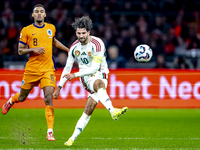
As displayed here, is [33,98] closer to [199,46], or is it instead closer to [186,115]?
[186,115]

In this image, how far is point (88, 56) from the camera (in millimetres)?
6461

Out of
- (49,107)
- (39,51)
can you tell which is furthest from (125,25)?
(49,107)

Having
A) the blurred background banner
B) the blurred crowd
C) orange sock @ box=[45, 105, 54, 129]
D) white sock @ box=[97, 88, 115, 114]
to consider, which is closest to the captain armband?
white sock @ box=[97, 88, 115, 114]

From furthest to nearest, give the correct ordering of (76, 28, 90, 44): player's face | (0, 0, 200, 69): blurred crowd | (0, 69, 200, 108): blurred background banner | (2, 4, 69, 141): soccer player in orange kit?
(0, 0, 200, 69): blurred crowd → (0, 69, 200, 108): blurred background banner → (2, 4, 69, 141): soccer player in orange kit → (76, 28, 90, 44): player's face

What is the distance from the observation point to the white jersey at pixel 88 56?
632cm

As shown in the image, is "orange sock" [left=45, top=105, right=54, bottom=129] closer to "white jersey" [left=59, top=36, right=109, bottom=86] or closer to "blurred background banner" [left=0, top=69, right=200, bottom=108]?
"white jersey" [left=59, top=36, right=109, bottom=86]

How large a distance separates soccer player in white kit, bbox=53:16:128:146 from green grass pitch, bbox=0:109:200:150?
652 mm

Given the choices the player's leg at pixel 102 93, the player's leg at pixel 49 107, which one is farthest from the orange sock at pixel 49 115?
the player's leg at pixel 102 93

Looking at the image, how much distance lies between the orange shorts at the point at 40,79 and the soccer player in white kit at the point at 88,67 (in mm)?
675

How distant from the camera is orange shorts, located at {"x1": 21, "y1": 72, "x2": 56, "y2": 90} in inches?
277

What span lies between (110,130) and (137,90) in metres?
3.98

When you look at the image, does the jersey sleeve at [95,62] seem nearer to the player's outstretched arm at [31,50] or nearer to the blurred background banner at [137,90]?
the player's outstretched arm at [31,50]

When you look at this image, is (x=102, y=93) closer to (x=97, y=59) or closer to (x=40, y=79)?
(x=97, y=59)

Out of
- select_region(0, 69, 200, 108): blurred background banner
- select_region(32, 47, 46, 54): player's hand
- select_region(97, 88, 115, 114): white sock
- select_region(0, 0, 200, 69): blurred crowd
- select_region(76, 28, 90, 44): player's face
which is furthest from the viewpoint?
select_region(0, 0, 200, 69): blurred crowd
